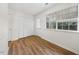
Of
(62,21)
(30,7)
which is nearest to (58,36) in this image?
(62,21)

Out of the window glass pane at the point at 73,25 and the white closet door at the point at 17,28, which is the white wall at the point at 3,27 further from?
the window glass pane at the point at 73,25

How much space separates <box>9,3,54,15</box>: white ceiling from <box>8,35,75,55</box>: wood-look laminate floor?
0.40 m

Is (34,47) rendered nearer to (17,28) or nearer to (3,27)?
(17,28)

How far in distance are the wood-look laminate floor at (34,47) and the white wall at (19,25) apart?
0.27 ft

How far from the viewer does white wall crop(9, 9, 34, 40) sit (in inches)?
70.8

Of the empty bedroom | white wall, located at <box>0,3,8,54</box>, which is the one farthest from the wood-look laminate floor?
white wall, located at <box>0,3,8,54</box>

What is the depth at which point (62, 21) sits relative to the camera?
191 cm

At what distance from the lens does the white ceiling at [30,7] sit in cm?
174

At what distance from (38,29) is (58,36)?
1.16 feet

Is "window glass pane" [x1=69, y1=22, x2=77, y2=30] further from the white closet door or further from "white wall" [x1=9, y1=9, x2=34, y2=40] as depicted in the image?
the white closet door

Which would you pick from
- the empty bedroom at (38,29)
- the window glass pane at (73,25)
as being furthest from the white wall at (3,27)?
the window glass pane at (73,25)

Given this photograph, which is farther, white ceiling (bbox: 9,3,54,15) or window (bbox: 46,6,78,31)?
window (bbox: 46,6,78,31)

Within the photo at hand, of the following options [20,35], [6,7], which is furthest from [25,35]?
[6,7]
